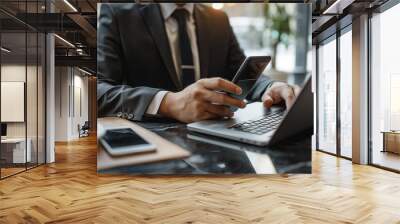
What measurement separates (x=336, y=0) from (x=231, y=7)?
170 cm

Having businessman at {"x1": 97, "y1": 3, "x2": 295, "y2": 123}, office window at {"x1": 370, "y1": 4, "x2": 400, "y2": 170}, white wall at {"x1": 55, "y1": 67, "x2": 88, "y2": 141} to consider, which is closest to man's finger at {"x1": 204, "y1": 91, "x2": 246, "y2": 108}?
businessman at {"x1": 97, "y1": 3, "x2": 295, "y2": 123}

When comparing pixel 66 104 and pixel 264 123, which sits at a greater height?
pixel 66 104

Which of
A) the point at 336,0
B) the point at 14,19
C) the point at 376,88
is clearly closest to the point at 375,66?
the point at 376,88

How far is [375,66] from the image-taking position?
23.8 feet

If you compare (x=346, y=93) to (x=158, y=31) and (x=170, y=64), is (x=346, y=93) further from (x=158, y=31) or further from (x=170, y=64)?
(x=158, y=31)

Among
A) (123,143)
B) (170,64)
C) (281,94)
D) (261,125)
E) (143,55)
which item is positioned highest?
(143,55)

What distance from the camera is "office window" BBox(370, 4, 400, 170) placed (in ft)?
21.4

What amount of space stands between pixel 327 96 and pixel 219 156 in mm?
5447

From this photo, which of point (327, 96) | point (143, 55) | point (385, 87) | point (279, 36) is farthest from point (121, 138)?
point (327, 96)

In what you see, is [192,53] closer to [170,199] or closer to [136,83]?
[136,83]

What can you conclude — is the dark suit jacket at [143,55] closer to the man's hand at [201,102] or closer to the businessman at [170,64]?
the businessman at [170,64]

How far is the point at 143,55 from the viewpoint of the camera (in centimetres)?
528

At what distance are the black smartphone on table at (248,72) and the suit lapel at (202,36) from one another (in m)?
0.49

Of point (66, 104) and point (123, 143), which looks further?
point (66, 104)
